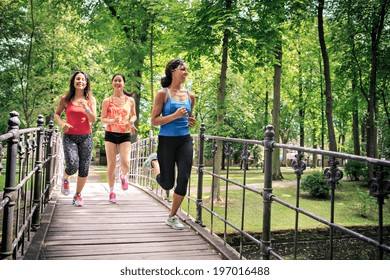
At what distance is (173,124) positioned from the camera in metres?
3.61

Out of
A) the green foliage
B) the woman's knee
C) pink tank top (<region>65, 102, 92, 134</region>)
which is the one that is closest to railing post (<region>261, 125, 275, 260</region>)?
the woman's knee

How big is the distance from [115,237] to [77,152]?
128cm

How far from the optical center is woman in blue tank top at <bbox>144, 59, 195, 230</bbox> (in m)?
3.53

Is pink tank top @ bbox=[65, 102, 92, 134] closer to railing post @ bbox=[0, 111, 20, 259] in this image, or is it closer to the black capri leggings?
the black capri leggings

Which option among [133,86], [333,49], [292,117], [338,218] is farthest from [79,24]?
[292,117]

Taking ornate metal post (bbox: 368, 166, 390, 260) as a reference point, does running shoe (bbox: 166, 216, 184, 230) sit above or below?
below

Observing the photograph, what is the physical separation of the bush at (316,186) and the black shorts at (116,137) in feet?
34.5

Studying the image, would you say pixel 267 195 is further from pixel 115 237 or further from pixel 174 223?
pixel 115 237

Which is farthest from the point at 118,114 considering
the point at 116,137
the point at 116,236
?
the point at 116,236

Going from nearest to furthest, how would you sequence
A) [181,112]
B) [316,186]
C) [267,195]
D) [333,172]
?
[333,172]
[267,195]
[181,112]
[316,186]

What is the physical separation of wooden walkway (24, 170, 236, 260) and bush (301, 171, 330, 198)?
9.88 metres

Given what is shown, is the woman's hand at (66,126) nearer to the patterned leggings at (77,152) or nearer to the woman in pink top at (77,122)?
the woman in pink top at (77,122)

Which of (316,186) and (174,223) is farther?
(316,186)
